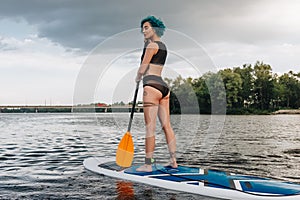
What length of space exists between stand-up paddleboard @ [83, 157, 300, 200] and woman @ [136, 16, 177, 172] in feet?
1.23

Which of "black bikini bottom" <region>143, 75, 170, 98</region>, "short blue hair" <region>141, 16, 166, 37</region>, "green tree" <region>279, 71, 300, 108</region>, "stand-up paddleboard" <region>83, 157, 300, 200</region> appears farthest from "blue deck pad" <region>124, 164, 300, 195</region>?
"green tree" <region>279, 71, 300, 108</region>

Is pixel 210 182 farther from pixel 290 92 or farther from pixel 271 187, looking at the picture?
pixel 290 92

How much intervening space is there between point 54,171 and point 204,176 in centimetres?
306

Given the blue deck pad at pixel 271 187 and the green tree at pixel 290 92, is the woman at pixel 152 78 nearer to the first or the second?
the blue deck pad at pixel 271 187

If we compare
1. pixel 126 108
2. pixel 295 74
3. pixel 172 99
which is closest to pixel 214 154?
pixel 172 99

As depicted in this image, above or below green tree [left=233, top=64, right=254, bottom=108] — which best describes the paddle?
below

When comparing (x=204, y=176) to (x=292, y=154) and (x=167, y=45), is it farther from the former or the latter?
(x=292, y=154)

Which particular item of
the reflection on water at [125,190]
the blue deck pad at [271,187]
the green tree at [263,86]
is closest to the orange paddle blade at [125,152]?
the reflection on water at [125,190]

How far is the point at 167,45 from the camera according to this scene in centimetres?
679

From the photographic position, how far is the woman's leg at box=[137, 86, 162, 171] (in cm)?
653

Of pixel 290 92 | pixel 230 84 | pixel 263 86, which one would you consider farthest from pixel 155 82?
pixel 290 92

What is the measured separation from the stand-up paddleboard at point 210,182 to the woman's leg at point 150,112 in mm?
392

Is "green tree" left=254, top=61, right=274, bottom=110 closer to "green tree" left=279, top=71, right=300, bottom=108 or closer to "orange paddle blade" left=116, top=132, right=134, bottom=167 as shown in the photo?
"green tree" left=279, top=71, right=300, bottom=108

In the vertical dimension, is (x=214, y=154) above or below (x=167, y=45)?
below
